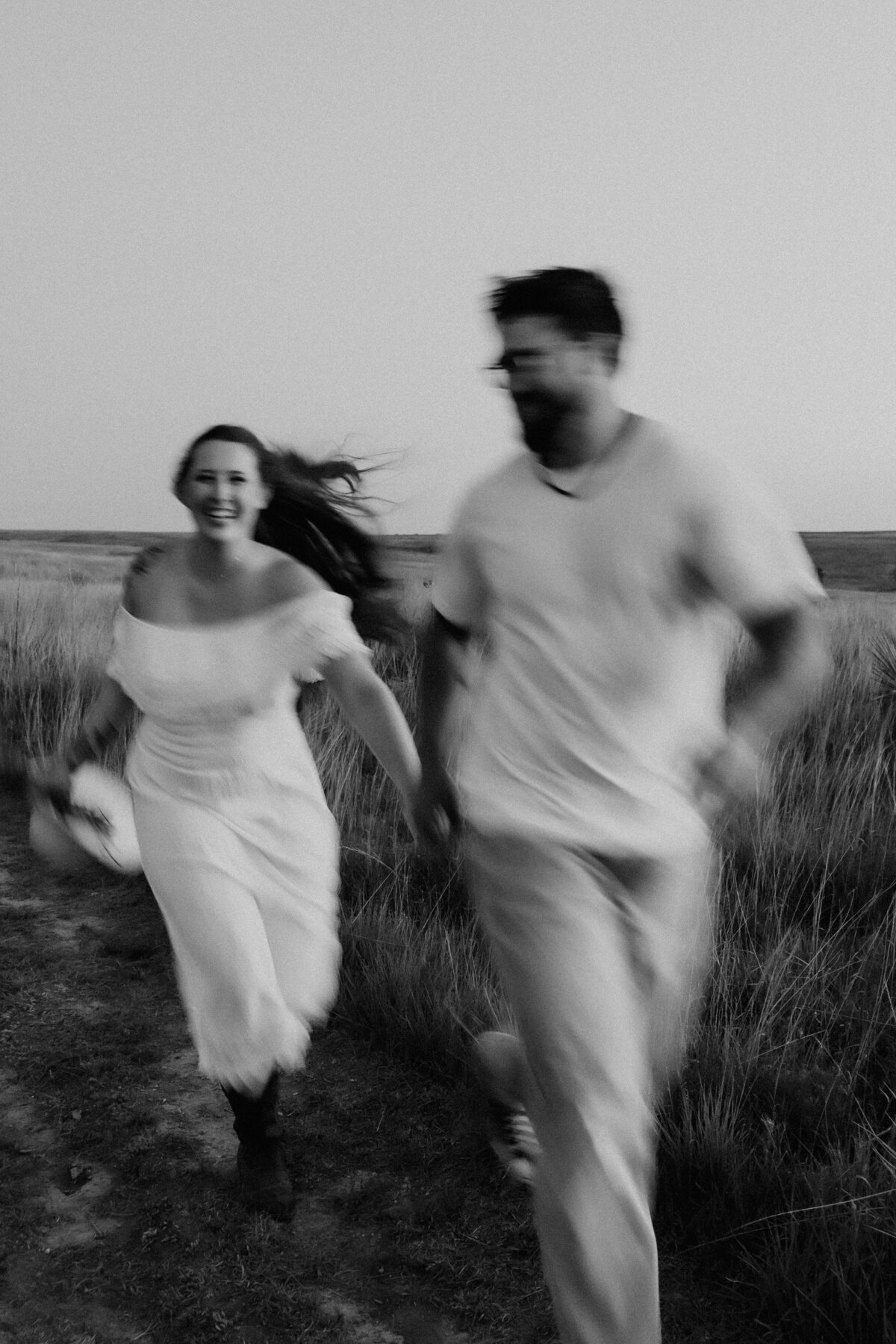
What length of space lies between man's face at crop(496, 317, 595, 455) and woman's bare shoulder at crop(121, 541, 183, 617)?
1.40 meters

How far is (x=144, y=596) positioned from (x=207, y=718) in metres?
0.43

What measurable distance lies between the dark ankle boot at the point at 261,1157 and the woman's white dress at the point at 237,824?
0.06 metres

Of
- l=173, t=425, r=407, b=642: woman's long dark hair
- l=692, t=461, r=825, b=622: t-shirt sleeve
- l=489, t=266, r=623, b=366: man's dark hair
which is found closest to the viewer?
l=692, t=461, r=825, b=622: t-shirt sleeve

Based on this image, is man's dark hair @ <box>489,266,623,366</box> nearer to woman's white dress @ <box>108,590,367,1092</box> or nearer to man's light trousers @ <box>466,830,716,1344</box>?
man's light trousers @ <box>466,830,716,1344</box>

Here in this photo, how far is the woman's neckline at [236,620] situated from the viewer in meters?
2.98

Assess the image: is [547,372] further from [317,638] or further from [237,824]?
[237,824]

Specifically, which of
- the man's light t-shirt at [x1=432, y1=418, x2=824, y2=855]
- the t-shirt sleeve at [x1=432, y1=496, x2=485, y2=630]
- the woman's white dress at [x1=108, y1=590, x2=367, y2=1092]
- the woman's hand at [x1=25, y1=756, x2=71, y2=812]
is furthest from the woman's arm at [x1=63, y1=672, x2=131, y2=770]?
the man's light t-shirt at [x1=432, y1=418, x2=824, y2=855]

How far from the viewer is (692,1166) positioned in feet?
8.89

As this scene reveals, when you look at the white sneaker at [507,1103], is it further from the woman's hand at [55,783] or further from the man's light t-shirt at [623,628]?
the woman's hand at [55,783]

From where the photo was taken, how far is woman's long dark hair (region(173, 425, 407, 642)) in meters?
3.98

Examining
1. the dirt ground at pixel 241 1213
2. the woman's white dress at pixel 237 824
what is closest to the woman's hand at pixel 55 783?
the woman's white dress at pixel 237 824

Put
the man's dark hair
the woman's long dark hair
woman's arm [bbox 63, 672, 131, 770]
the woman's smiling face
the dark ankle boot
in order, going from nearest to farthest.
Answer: the man's dark hair < the dark ankle boot < the woman's smiling face < woman's arm [bbox 63, 672, 131, 770] < the woman's long dark hair

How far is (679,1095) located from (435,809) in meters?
1.07

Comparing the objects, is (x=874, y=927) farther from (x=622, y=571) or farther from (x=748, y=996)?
(x=622, y=571)
